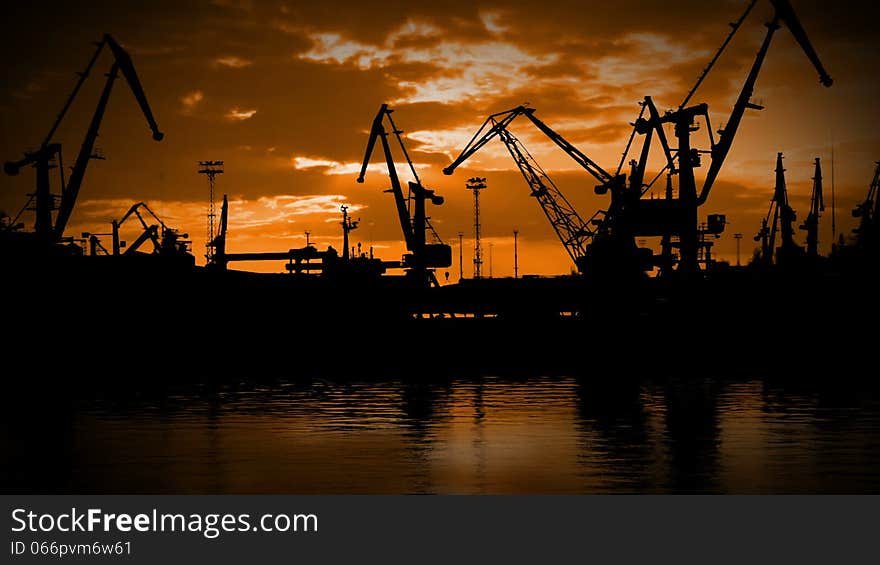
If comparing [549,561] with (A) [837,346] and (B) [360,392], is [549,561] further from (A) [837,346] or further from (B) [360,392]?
(A) [837,346]

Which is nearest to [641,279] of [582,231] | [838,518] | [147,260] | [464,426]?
[582,231]

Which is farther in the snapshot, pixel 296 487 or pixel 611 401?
pixel 611 401

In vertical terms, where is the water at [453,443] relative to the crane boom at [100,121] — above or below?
below

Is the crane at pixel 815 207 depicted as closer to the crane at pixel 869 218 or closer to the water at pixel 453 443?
the crane at pixel 869 218

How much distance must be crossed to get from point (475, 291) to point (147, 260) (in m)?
45.5

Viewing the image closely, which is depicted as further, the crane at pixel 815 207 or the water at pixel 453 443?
the crane at pixel 815 207

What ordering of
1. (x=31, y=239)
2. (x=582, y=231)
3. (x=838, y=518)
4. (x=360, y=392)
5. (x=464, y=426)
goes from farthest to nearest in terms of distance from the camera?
(x=582, y=231) < (x=31, y=239) < (x=360, y=392) < (x=464, y=426) < (x=838, y=518)

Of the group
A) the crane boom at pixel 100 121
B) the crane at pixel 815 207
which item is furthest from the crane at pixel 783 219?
the crane boom at pixel 100 121

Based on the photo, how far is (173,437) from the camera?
97.7 feet

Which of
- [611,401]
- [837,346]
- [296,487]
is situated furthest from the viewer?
[837,346]

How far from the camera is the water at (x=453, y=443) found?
842 inches

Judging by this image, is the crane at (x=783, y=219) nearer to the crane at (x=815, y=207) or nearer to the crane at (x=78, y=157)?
the crane at (x=815, y=207)

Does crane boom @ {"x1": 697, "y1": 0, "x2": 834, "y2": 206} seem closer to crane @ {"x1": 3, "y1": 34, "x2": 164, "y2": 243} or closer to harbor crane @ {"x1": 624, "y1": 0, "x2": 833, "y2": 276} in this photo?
harbor crane @ {"x1": 624, "y1": 0, "x2": 833, "y2": 276}

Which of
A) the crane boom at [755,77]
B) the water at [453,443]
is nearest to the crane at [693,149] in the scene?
the crane boom at [755,77]
